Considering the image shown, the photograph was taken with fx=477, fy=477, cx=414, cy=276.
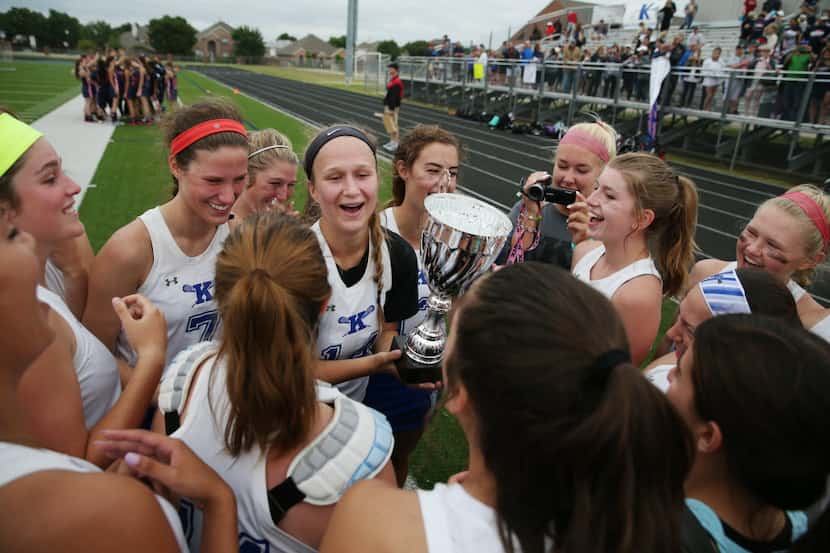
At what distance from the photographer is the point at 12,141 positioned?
5.24 ft

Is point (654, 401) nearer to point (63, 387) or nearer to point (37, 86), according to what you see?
point (63, 387)

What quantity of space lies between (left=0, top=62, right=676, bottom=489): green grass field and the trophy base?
0.26m

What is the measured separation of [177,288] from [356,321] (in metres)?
0.81

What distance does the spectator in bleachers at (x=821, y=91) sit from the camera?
35.9 feet

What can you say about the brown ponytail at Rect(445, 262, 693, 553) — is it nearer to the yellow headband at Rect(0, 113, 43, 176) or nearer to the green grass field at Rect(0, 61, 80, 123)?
the yellow headband at Rect(0, 113, 43, 176)

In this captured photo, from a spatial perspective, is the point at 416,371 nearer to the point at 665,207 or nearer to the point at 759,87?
the point at 665,207

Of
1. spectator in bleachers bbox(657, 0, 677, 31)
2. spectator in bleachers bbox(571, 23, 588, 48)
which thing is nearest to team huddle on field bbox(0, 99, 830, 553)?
spectator in bleachers bbox(657, 0, 677, 31)

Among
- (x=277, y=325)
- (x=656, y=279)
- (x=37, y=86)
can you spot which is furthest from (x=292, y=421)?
(x=37, y=86)

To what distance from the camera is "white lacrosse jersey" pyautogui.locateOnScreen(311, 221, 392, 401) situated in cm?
198

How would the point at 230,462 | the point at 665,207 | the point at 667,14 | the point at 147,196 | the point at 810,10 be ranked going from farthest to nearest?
the point at 667,14 → the point at 810,10 → the point at 147,196 → the point at 665,207 → the point at 230,462

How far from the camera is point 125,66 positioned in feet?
48.6

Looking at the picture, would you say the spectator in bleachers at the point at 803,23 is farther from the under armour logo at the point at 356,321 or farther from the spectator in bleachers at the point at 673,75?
the under armour logo at the point at 356,321

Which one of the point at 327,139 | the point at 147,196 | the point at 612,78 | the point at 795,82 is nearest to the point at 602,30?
the point at 612,78

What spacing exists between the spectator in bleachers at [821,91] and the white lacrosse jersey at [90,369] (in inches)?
569
